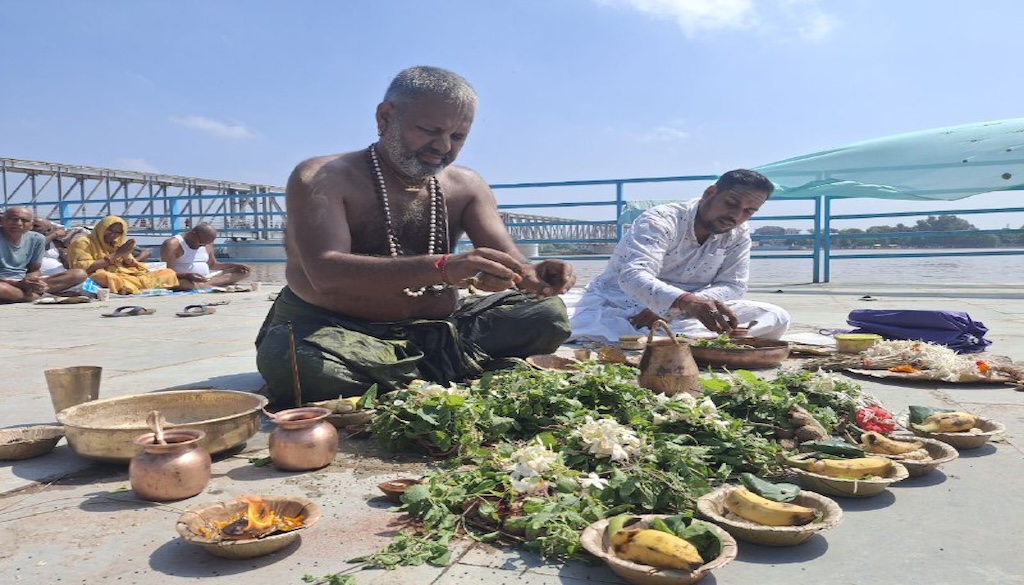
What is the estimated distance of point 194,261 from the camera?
33.7ft

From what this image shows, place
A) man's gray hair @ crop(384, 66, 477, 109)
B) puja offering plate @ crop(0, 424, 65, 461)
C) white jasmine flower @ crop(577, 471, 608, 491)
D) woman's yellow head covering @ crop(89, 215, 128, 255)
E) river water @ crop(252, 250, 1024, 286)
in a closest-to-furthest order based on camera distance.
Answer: white jasmine flower @ crop(577, 471, 608, 491)
puja offering plate @ crop(0, 424, 65, 461)
man's gray hair @ crop(384, 66, 477, 109)
woman's yellow head covering @ crop(89, 215, 128, 255)
river water @ crop(252, 250, 1024, 286)

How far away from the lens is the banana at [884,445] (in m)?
2.06

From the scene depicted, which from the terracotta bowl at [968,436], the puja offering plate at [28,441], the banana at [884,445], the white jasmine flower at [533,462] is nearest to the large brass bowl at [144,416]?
the puja offering plate at [28,441]

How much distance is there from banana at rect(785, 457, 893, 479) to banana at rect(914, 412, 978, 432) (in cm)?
53

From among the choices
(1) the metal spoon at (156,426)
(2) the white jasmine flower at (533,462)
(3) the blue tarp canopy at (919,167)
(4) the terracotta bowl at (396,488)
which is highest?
(3) the blue tarp canopy at (919,167)

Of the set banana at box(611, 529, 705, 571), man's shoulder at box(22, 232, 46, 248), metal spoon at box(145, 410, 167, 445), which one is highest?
man's shoulder at box(22, 232, 46, 248)

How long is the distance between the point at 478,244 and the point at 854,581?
234 centimetres

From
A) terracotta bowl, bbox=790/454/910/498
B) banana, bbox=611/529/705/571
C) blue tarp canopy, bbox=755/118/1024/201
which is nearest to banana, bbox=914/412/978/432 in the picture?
terracotta bowl, bbox=790/454/910/498

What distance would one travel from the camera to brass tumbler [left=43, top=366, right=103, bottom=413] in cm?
252

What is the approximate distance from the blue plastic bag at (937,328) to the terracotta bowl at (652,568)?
3.45 metres

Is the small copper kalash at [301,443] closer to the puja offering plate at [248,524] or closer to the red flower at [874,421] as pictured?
the puja offering plate at [248,524]

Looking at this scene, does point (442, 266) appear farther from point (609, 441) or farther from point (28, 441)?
point (28, 441)

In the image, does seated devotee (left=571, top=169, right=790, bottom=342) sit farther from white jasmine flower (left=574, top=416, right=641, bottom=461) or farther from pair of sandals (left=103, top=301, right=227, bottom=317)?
pair of sandals (left=103, top=301, right=227, bottom=317)

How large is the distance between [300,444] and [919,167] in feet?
29.7
